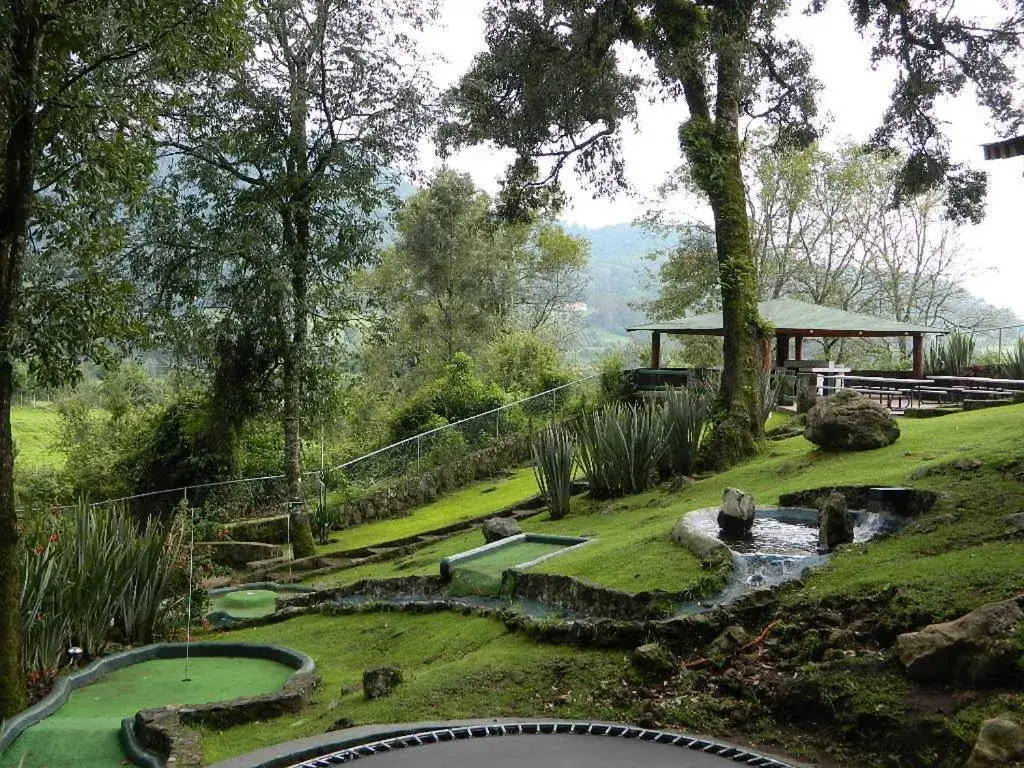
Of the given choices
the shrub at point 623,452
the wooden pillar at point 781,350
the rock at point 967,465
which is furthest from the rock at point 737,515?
the wooden pillar at point 781,350

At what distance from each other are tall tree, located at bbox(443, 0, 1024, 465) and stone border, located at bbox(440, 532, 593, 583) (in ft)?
12.0

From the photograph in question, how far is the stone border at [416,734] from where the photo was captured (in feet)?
13.3

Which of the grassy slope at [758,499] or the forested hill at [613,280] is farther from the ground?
the forested hill at [613,280]

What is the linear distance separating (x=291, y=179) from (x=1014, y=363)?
14734 mm

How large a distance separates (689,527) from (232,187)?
10.2 m

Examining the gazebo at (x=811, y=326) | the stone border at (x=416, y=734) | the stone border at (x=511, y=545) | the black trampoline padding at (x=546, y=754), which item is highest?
the gazebo at (x=811, y=326)

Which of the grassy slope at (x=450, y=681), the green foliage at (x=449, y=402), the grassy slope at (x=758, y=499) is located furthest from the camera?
the green foliage at (x=449, y=402)

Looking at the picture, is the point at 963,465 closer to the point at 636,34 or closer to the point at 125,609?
the point at 125,609

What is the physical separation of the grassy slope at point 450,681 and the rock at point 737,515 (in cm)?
227

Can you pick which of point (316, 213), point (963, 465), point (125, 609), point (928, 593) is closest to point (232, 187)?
point (316, 213)

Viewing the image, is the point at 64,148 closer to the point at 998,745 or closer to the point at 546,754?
the point at 546,754

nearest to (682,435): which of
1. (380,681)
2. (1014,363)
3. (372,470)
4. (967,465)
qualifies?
(967,465)

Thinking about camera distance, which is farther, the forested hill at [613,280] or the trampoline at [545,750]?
the forested hill at [613,280]

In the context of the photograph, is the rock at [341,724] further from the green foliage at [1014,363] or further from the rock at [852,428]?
the green foliage at [1014,363]
